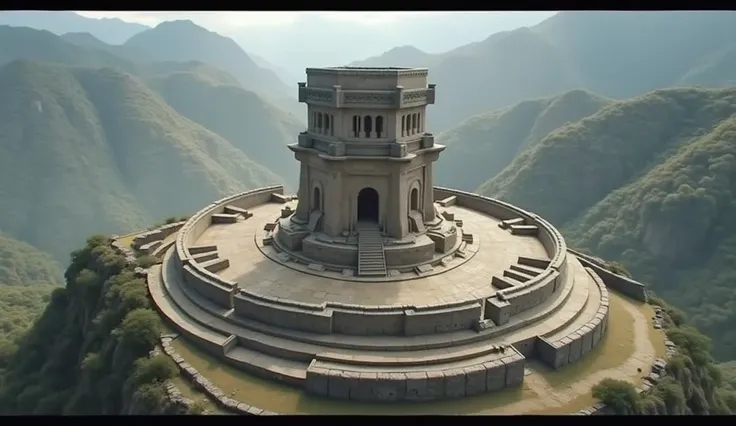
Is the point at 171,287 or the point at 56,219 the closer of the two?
the point at 171,287

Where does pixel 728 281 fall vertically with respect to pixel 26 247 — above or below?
above

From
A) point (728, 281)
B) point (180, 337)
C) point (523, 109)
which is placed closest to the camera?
point (180, 337)

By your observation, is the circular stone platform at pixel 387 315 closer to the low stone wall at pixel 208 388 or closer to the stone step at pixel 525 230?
the low stone wall at pixel 208 388

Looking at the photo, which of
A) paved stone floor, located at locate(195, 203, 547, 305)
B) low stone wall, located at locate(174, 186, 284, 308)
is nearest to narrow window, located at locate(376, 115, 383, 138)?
paved stone floor, located at locate(195, 203, 547, 305)

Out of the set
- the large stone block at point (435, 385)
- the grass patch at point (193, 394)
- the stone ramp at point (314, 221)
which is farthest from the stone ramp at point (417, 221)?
the grass patch at point (193, 394)
